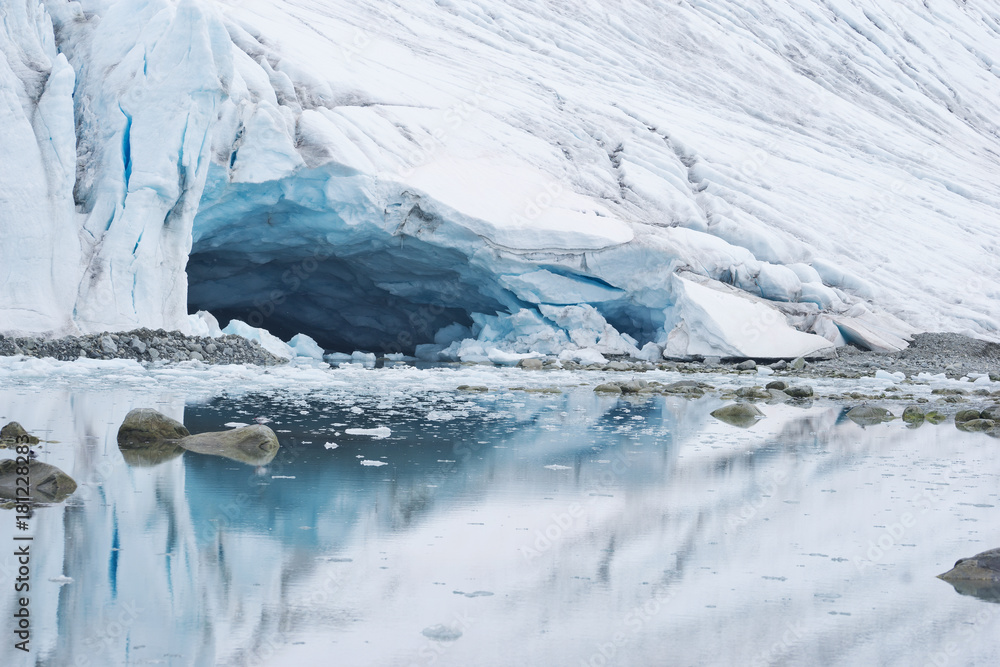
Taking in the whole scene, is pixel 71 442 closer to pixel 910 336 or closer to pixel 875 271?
pixel 910 336

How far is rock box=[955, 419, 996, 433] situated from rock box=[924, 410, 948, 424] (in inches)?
8.1

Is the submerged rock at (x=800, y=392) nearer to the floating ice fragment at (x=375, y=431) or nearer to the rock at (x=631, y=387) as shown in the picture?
the rock at (x=631, y=387)

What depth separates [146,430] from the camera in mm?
5051

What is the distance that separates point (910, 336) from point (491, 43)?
11.0 m

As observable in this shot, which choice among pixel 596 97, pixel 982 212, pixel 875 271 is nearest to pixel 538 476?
pixel 875 271

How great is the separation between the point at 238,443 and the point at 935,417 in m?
5.95

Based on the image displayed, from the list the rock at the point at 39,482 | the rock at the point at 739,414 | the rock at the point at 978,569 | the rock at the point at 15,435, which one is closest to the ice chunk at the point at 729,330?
the rock at the point at 739,414

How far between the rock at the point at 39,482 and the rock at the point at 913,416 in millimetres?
6476

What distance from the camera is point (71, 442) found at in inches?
192

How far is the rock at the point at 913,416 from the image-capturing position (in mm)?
7621

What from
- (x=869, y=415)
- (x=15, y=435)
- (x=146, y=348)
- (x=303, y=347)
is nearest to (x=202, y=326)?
(x=146, y=348)

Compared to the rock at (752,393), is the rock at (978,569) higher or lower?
higher

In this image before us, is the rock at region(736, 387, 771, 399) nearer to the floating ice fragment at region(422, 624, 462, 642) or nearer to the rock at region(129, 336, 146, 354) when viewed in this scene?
the rock at region(129, 336, 146, 354)

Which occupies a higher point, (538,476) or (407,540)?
(407,540)
